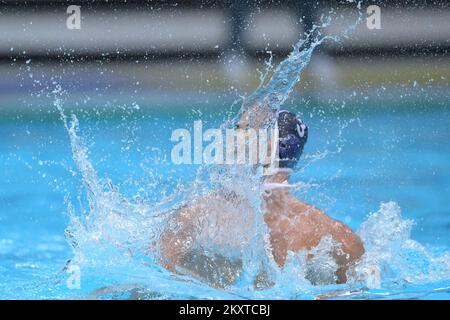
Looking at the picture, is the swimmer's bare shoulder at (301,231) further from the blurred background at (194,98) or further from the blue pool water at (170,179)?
the blurred background at (194,98)

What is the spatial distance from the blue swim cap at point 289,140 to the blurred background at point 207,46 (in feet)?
2.77

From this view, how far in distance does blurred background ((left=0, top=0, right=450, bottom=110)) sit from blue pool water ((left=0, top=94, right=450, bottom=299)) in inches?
7.0

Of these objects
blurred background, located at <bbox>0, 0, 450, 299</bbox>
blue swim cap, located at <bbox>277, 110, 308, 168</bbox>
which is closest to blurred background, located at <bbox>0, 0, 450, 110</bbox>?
blurred background, located at <bbox>0, 0, 450, 299</bbox>

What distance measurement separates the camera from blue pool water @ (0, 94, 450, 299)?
229cm

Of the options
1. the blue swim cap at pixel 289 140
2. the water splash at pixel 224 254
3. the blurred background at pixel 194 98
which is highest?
the blurred background at pixel 194 98

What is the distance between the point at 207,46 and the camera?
307 centimetres

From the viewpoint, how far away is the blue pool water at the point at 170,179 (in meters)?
2.29

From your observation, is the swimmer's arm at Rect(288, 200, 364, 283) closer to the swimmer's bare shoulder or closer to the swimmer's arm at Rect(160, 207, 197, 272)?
the swimmer's bare shoulder

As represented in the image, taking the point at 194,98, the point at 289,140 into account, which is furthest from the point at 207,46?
the point at 289,140

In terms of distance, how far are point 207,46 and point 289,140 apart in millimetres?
1224

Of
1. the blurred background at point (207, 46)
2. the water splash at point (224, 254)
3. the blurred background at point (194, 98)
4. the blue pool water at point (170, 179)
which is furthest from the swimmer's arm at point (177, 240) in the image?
the blurred background at point (207, 46)

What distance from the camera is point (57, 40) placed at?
2994mm

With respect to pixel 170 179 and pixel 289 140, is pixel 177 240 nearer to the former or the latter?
pixel 289 140

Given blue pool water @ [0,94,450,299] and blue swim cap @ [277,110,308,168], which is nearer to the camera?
blue swim cap @ [277,110,308,168]
